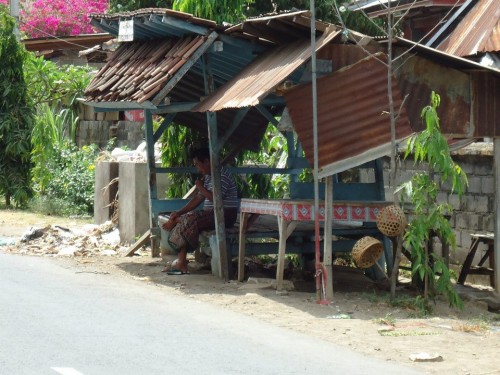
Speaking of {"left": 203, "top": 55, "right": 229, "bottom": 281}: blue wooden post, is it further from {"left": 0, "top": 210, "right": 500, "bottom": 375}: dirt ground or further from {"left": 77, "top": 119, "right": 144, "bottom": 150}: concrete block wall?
{"left": 77, "top": 119, "right": 144, "bottom": 150}: concrete block wall

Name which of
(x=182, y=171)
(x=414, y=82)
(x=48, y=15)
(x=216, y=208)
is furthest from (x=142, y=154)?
(x=48, y=15)

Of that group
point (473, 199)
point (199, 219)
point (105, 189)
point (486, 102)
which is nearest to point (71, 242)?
point (105, 189)

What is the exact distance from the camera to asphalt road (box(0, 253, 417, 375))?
762 centimetres

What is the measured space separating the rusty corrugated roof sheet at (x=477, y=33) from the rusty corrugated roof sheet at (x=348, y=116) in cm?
241

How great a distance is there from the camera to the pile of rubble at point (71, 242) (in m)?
15.2

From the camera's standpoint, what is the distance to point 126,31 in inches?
523

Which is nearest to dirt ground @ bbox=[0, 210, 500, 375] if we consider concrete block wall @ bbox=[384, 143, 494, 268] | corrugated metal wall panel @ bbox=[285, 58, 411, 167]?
concrete block wall @ bbox=[384, 143, 494, 268]

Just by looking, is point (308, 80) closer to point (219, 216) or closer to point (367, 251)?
point (367, 251)

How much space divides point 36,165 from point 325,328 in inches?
514

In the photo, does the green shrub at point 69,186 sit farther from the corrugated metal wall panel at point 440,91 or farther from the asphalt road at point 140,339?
the corrugated metal wall panel at point 440,91

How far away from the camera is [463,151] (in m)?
14.0

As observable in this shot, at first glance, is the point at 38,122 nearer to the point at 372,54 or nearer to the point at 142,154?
the point at 142,154

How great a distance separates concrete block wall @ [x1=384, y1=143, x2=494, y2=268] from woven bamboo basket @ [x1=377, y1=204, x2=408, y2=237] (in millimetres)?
2971

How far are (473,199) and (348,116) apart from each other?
11.9 feet
